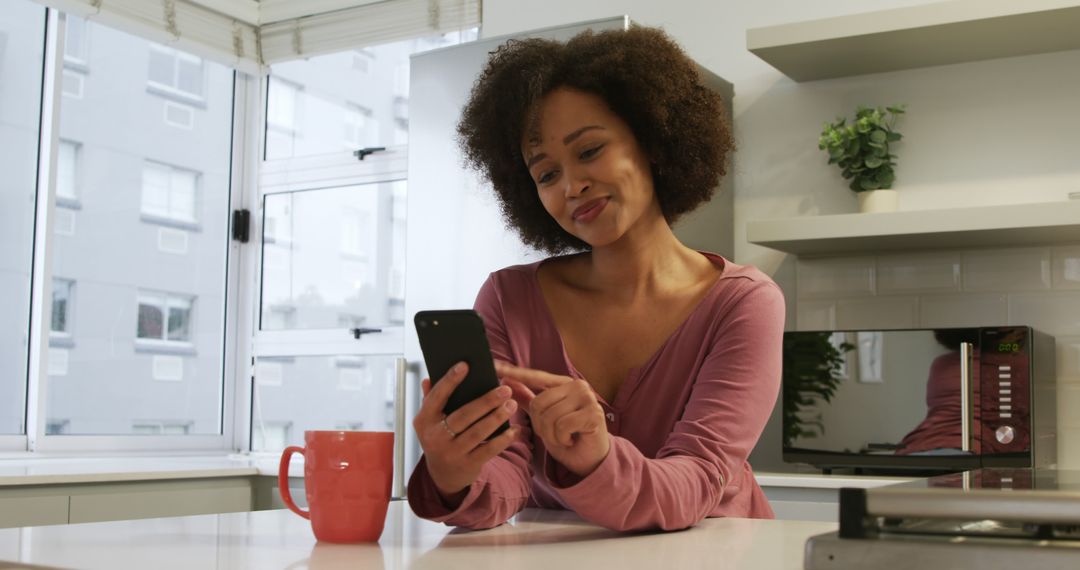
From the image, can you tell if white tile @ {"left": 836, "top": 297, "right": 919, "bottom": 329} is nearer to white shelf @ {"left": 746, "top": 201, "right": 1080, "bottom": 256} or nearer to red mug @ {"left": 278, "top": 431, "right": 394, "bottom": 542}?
white shelf @ {"left": 746, "top": 201, "right": 1080, "bottom": 256}

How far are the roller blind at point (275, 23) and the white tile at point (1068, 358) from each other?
1.98 meters

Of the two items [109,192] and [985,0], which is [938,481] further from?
[109,192]

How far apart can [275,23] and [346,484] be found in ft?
10.7

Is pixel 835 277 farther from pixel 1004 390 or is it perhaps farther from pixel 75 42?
pixel 75 42

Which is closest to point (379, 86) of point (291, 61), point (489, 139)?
point (291, 61)

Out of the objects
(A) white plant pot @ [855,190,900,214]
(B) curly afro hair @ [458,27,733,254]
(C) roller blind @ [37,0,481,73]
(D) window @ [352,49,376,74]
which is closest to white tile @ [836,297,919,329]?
(A) white plant pot @ [855,190,900,214]

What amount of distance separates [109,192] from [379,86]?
0.95 metres

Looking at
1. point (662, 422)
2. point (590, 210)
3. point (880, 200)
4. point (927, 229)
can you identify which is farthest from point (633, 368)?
point (880, 200)

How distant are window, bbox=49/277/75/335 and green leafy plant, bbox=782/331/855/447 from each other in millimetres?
2106

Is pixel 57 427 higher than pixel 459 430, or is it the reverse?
pixel 459 430

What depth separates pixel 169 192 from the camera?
3.63 m

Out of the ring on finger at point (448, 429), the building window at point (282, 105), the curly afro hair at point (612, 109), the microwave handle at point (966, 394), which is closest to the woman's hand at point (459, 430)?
the ring on finger at point (448, 429)

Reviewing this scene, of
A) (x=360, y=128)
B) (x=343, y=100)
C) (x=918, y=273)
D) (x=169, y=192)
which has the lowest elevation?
(x=918, y=273)

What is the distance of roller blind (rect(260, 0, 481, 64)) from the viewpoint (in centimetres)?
360
